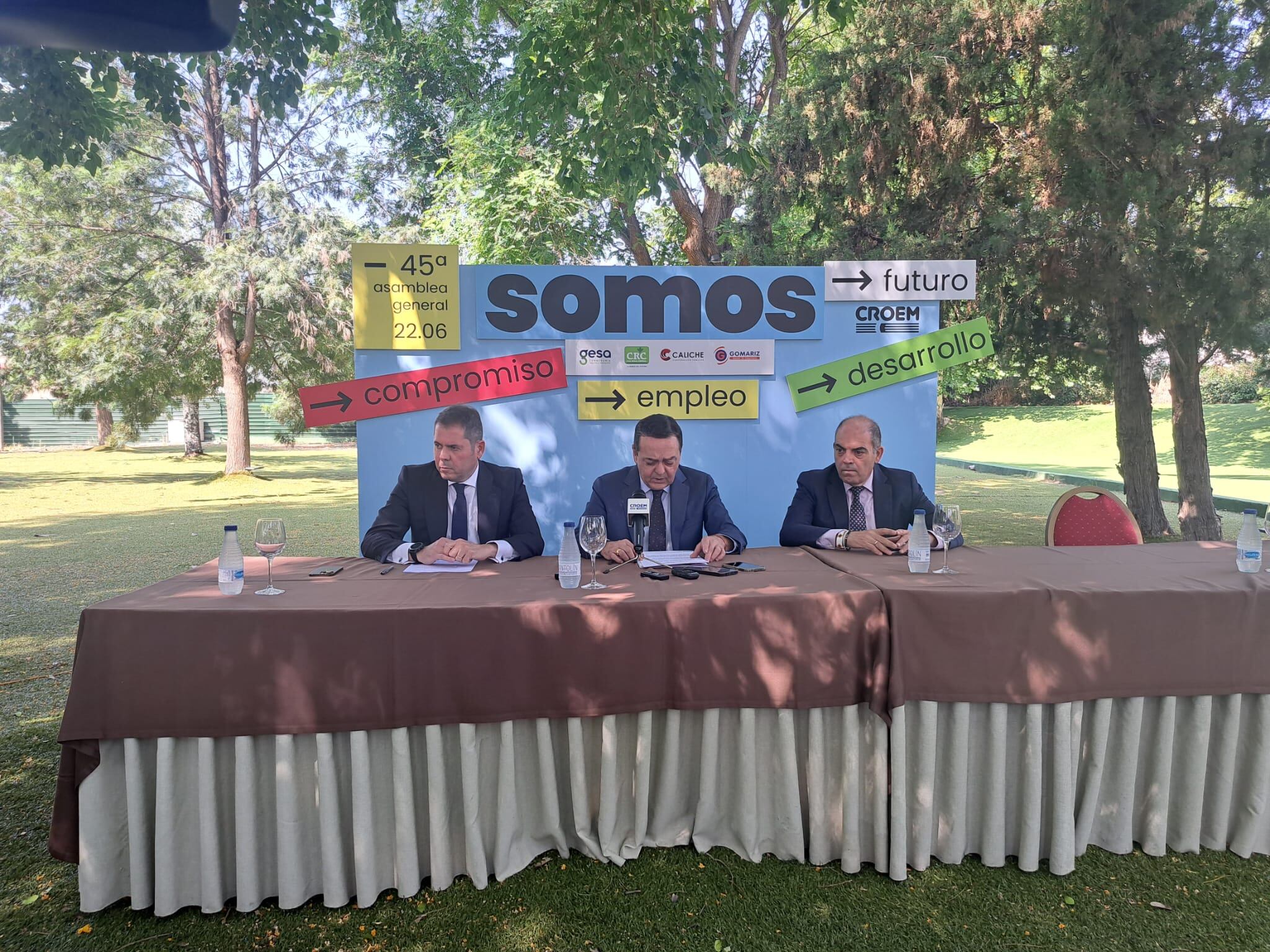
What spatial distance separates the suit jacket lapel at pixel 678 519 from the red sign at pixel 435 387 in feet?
3.62

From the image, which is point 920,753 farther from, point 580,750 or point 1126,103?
point 1126,103

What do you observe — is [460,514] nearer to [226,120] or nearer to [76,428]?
[226,120]

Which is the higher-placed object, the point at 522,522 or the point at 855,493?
the point at 855,493

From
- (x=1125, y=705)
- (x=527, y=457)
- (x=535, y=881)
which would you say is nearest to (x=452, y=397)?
(x=527, y=457)

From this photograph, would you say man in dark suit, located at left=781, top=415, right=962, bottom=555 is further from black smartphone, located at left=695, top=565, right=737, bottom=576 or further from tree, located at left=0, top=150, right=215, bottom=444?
tree, located at left=0, top=150, right=215, bottom=444

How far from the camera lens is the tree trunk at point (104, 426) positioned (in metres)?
24.5

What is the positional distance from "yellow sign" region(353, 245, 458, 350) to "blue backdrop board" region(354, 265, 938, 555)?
7 centimetres

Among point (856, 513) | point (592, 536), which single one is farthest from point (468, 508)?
point (856, 513)

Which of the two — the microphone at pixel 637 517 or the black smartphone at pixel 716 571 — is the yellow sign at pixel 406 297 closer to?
the microphone at pixel 637 517

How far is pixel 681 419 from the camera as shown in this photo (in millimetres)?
4371

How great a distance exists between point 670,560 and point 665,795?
0.84 meters

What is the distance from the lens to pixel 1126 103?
6410mm

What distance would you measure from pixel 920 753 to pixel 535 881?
1.21 m

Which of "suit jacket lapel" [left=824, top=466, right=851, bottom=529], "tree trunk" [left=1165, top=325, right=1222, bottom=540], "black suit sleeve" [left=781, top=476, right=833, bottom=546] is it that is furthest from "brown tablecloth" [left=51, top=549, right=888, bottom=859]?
"tree trunk" [left=1165, top=325, right=1222, bottom=540]
